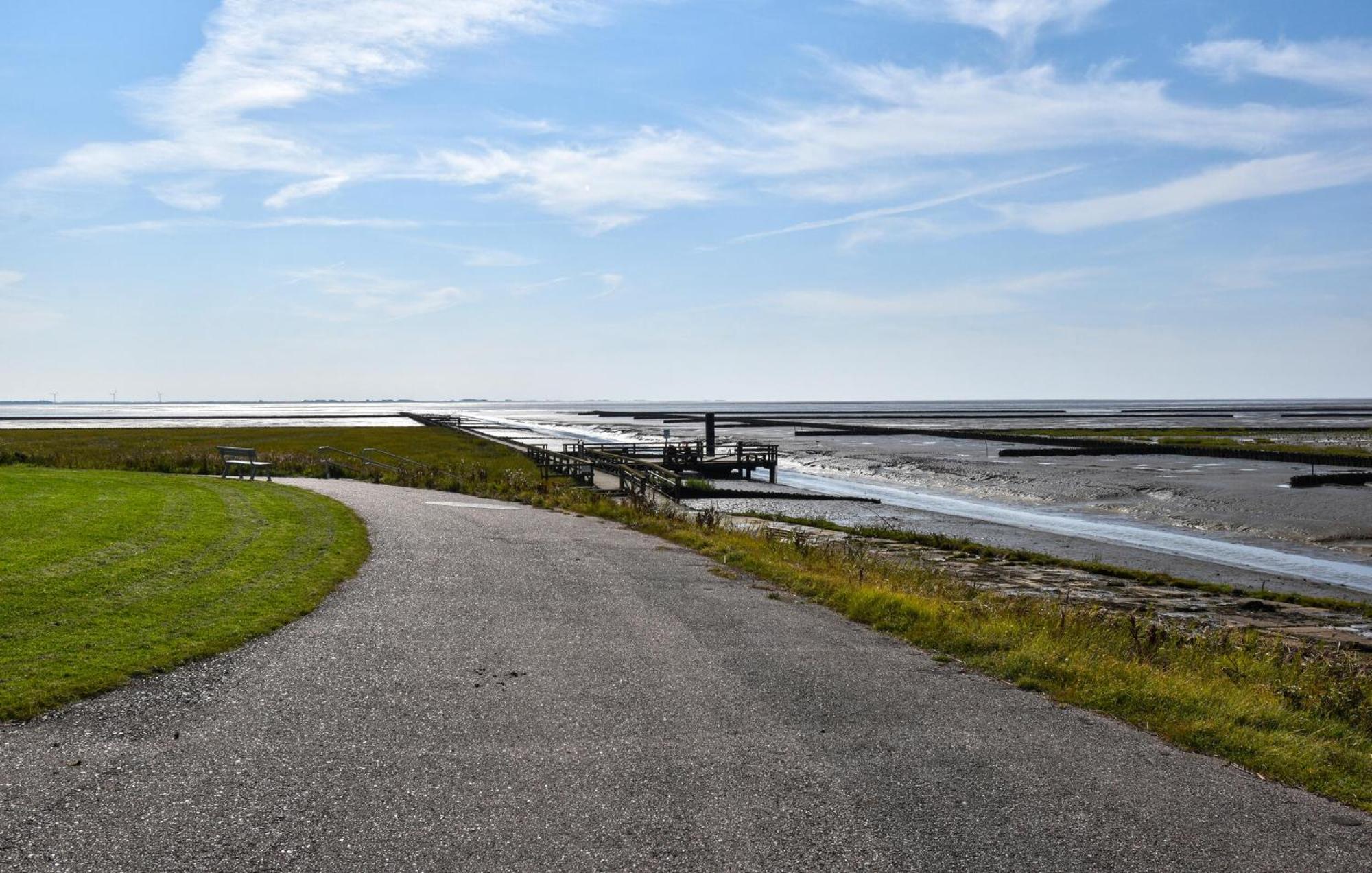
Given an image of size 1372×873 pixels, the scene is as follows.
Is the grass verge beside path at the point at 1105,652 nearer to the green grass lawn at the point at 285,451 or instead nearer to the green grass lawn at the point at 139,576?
the green grass lawn at the point at 139,576

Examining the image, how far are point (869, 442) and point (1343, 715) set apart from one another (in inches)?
3683

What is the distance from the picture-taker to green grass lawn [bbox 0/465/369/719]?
9.79 meters

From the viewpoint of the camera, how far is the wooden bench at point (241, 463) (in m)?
34.8

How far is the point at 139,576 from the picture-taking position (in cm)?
1407

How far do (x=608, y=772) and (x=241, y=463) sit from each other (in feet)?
106

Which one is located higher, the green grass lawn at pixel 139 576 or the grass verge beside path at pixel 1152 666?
the green grass lawn at pixel 139 576

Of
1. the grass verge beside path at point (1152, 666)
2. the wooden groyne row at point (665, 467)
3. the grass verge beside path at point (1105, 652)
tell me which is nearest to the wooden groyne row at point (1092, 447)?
the wooden groyne row at point (665, 467)

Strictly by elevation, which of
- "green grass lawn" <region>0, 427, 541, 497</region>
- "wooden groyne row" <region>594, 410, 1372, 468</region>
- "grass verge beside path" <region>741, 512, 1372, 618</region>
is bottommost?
"grass verge beside path" <region>741, 512, 1372, 618</region>

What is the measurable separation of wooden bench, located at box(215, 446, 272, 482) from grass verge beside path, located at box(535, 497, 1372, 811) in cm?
2099

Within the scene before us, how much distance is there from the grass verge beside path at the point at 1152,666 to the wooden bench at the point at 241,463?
68.9 ft

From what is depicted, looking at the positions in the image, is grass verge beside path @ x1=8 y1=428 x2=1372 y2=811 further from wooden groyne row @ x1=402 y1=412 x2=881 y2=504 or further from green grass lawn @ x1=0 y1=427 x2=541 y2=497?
green grass lawn @ x1=0 y1=427 x2=541 y2=497

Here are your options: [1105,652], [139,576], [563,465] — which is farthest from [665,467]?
[1105,652]

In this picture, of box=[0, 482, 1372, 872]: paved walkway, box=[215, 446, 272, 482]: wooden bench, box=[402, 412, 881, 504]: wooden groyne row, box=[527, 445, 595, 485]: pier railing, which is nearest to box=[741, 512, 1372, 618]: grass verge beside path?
box=[402, 412, 881, 504]: wooden groyne row

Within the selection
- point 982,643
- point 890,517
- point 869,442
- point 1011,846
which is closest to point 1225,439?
point 869,442
